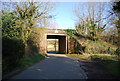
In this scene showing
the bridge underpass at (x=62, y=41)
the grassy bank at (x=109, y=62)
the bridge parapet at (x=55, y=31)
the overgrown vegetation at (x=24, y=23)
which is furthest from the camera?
the bridge underpass at (x=62, y=41)

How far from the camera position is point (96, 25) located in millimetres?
22734

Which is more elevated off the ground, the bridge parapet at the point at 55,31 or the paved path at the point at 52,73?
the bridge parapet at the point at 55,31

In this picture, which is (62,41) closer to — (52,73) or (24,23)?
(24,23)

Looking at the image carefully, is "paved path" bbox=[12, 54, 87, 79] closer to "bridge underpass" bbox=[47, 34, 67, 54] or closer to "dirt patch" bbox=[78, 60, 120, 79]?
"dirt patch" bbox=[78, 60, 120, 79]

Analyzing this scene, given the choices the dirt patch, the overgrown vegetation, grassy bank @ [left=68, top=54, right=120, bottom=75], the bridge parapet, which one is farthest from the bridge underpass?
the dirt patch

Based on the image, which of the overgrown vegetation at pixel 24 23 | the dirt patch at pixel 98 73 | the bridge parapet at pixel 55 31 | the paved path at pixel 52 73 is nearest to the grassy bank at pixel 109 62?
the dirt patch at pixel 98 73

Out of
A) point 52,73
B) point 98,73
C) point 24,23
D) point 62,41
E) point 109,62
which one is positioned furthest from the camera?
point 62,41

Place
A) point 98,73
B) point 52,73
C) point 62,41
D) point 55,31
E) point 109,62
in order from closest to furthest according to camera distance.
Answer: point 52,73 < point 98,73 < point 109,62 < point 55,31 < point 62,41

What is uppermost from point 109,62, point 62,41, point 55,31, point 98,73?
point 55,31

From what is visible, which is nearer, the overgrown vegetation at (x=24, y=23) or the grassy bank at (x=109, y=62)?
the grassy bank at (x=109, y=62)

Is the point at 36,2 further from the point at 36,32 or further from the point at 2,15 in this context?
the point at 2,15

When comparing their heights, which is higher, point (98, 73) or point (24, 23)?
point (24, 23)

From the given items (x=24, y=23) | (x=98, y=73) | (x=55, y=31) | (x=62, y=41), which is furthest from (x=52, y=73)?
(x=62, y=41)

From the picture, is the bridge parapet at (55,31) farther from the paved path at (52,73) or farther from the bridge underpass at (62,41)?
the paved path at (52,73)
